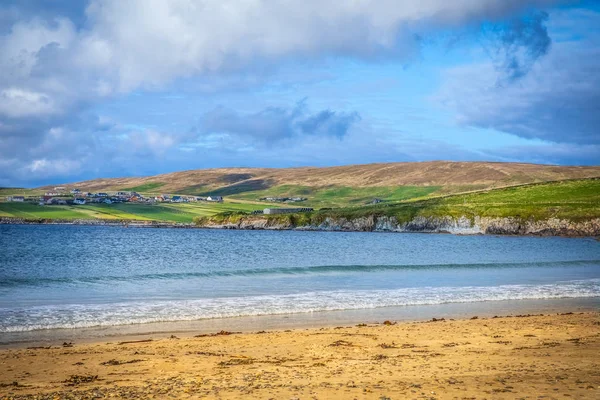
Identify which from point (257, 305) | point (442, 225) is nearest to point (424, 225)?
point (442, 225)

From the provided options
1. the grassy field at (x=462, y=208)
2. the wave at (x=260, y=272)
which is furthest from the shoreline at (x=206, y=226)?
the wave at (x=260, y=272)

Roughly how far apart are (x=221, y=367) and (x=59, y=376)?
3726 mm

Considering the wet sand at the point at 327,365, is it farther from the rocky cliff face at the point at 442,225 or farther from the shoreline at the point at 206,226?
the shoreline at the point at 206,226

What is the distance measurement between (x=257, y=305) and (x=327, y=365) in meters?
11.9

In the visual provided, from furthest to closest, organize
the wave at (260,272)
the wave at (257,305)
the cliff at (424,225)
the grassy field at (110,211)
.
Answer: the grassy field at (110,211)
the cliff at (424,225)
the wave at (260,272)
the wave at (257,305)

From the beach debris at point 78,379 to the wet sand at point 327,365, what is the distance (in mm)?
22

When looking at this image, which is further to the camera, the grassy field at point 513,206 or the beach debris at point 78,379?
the grassy field at point 513,206

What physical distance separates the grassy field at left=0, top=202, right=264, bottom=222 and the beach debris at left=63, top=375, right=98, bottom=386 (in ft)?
429

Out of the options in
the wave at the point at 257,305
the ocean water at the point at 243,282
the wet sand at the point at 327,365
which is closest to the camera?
the wet sand at the point at 327,365

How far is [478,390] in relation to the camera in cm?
1155

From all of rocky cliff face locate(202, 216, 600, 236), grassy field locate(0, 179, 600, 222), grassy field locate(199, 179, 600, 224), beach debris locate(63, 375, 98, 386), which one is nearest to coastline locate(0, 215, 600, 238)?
rocky cliff face locate(202, 216, 600, 236)

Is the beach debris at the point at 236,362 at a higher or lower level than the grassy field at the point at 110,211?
lower

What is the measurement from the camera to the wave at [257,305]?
21.5 meters

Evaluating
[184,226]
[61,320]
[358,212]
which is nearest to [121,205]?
[184,226]
